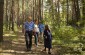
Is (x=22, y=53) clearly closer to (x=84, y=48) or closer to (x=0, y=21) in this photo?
(x=84, y=48)

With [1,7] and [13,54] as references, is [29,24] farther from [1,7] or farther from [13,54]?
[1,7]

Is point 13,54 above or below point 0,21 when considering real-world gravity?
below

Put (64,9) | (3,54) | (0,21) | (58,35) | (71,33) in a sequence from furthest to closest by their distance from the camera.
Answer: (64,9)
(58,35)
(71,33)
(0,21)
(3,54)

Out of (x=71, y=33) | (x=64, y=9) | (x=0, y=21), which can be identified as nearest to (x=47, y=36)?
(x=0, y=21)

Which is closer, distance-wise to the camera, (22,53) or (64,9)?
(22,53)

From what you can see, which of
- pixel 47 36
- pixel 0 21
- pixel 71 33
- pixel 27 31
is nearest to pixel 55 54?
pixel 47 36

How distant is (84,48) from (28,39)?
3365mm

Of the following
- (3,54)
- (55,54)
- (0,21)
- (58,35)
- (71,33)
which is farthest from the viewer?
(58,35)

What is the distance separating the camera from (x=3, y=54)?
1397cm

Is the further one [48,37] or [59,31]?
[59,31]

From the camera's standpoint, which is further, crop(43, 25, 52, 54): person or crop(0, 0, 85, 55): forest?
crop(0, 0, 85, 55): forest

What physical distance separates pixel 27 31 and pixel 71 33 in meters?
9.48

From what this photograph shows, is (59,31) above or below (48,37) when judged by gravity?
below

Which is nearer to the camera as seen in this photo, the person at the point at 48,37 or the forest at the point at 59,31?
the person at the point at 48,37
